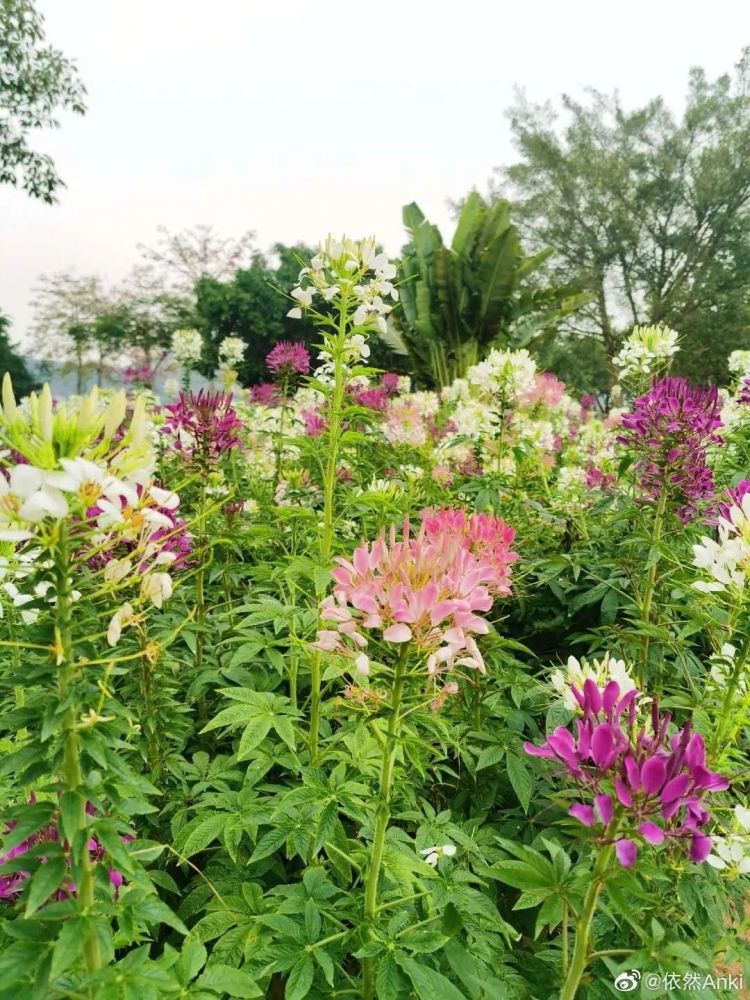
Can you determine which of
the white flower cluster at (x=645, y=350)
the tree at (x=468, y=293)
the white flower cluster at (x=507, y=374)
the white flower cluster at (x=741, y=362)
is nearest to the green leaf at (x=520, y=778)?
the white flower cluster at (x=507, y=374)

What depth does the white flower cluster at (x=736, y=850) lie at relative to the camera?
145 cm

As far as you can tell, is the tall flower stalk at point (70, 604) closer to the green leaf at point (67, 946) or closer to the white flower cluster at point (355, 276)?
the green leaf at point (67, 946)

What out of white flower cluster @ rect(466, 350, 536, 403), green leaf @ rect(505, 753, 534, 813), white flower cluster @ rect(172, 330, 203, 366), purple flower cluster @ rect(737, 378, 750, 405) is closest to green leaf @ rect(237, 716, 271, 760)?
green leaf @ rect(505, 753, 534, 813)

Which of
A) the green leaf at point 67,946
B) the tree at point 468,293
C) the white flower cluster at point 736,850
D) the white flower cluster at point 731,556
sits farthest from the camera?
the tree at point 468,293

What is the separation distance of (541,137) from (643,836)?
26.4 meters

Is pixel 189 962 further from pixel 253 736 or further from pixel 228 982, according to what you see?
pixel 253 736

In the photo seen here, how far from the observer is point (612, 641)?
100.0 inches

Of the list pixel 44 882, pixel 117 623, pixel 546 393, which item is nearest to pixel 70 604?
pixel 117 623

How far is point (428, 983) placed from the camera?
1238mm

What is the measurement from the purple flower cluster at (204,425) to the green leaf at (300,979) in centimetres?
168

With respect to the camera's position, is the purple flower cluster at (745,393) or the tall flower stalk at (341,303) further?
the purple flower cluster at (745,393)

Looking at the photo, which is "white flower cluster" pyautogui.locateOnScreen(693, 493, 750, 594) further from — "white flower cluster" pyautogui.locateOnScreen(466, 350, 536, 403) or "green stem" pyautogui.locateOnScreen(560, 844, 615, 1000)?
"white flower cluster" pyautogui.locateOnScreen(466, 350, 536, 403)

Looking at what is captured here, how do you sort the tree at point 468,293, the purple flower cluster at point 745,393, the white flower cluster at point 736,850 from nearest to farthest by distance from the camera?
the white flower cluster at point 736,850 < the purple flower cluster at point 745,393 < the tree at point 468,293

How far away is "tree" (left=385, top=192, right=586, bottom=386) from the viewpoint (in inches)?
523
